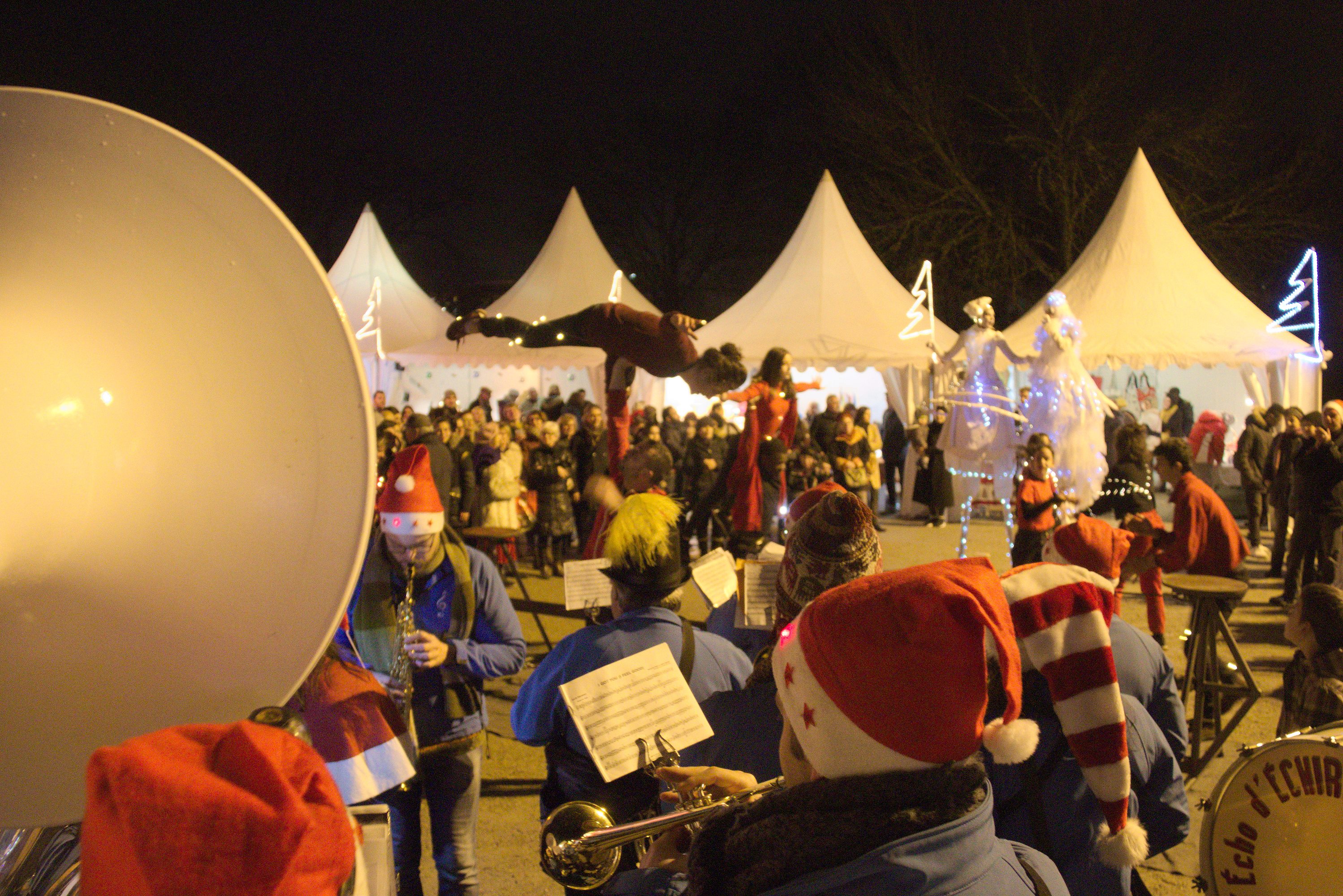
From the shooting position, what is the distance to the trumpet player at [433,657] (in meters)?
2.80

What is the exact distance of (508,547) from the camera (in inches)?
336

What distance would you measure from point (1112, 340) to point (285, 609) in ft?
44.3

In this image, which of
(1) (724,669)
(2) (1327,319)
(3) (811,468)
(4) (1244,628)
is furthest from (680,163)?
(1) (724,669)

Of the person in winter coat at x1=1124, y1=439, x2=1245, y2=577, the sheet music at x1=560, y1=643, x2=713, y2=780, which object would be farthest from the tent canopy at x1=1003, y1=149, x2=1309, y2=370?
the sheet music at x1=560, y1=643, x2=713, y2=780

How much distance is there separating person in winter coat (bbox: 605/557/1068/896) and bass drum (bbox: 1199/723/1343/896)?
142cm

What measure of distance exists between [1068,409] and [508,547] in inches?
211

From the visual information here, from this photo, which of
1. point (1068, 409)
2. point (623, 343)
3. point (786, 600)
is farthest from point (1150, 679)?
point (1068, 409)

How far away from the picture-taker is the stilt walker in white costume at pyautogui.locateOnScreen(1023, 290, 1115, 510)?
8.24 metres

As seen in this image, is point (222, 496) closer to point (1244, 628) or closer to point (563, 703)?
point (563, 703)

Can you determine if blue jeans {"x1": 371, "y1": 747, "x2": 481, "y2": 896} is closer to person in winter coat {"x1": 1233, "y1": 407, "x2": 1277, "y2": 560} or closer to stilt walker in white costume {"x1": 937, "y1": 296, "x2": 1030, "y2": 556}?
stilt walker in white costume {"x1": 937, "y1": 296, "x2": 1030, "y2": 556}

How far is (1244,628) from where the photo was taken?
7426mm

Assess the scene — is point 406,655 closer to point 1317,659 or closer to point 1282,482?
point 1317,659

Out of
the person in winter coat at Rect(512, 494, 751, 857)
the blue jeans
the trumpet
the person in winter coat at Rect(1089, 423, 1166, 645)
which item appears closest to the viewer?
the trumpet

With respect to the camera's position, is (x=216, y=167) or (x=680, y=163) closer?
(x=216, y=167)
